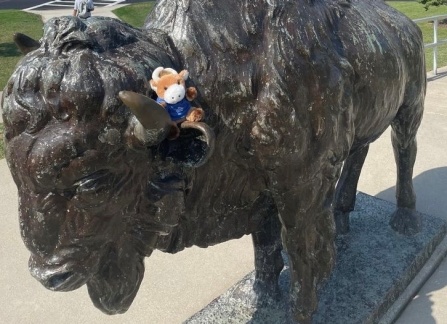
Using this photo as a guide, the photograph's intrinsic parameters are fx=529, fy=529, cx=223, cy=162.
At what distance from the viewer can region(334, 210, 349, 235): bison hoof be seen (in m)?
3.48

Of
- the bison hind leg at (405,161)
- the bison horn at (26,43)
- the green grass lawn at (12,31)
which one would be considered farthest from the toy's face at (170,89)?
the green grass lawn at (12,31)

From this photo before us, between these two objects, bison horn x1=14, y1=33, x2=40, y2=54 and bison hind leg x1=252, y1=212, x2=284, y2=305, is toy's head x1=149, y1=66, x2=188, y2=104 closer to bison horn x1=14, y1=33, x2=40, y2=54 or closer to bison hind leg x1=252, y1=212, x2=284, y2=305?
bison horn x1=14, y1=33, x2=40, y2=54

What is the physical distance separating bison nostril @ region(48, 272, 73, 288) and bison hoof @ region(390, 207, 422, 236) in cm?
258

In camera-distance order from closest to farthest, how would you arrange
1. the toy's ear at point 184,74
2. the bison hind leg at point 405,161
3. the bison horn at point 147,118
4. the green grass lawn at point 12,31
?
the bison horn at point 147,118 → the toy's ear at point 184,74 → the bison hind leg at point 405,161 → the green grass lawn at point 12,31

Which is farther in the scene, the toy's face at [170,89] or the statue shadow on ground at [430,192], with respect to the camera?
the statue shadow on ground at [430,192]

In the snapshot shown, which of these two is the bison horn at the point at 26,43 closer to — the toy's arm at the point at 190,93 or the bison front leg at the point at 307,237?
the toy's arm at the point at 190,93

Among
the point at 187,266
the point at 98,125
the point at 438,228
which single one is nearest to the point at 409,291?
the point at 438,228

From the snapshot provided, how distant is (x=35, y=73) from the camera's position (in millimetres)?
1374

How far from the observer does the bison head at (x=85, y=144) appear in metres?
1.36

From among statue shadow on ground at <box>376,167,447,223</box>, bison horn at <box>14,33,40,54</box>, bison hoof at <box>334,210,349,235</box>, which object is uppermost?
bison horn at <box>14,33,40,54</box>

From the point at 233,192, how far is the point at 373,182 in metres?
3.02

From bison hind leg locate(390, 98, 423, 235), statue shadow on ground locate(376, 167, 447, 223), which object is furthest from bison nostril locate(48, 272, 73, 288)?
statue shadow on ground locate(376, 167, 447, 223)

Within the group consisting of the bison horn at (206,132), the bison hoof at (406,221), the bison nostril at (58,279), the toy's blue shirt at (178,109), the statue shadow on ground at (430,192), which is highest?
the toy's blue shirt at (178,109)

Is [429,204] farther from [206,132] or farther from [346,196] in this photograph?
[206,132]
